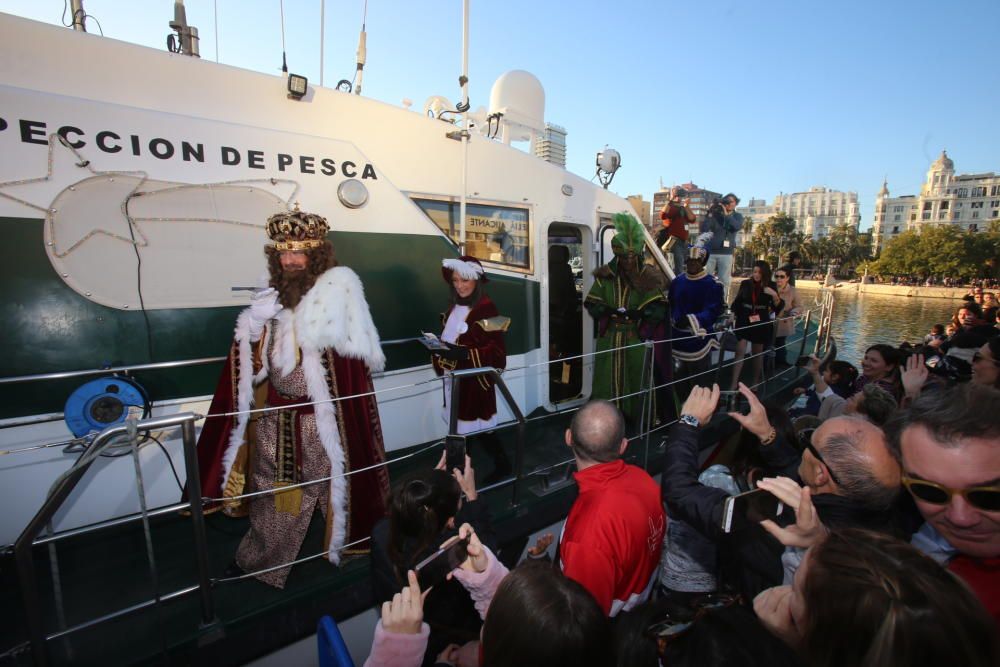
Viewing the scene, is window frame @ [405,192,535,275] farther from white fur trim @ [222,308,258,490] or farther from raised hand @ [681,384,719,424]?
raised hand @ [681,384,719,424]

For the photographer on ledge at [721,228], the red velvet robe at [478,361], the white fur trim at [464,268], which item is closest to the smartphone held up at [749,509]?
the red velvet robe at [478,361]

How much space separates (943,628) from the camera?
0.78 meters

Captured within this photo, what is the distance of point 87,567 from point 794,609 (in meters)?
2.83

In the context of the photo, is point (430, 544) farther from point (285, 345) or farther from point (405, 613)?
point (285, 345)

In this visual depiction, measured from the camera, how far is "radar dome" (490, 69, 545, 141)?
4625 mm

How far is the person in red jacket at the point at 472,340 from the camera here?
3041 millimetres

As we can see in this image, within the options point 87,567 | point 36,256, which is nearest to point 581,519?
point 87,567

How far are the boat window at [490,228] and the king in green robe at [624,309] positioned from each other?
2.51 ft

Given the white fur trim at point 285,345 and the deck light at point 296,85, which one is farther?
the deck light at point 296,85

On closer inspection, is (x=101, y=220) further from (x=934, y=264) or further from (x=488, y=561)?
(x=934, y=264)

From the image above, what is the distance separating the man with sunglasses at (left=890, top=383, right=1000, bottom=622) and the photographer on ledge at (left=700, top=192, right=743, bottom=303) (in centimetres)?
586

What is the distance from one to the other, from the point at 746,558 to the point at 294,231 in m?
2.23

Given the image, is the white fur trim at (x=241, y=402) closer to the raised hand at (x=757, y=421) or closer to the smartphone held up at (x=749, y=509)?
the smartphone held up at (x=749, y=509)

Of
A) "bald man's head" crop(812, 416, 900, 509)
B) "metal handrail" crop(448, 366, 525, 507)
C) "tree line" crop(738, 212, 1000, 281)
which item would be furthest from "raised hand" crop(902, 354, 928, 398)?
"tree line" crop(738, 212, 1000, 281)
